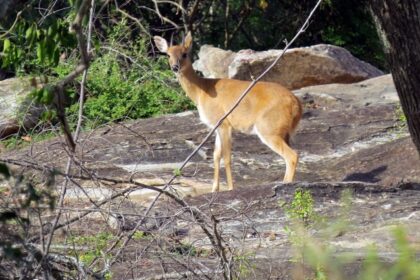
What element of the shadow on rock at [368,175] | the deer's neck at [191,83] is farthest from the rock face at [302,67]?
the shadow on rock at [368,175]

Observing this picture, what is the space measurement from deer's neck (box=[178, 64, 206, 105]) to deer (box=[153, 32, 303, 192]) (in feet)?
0.16

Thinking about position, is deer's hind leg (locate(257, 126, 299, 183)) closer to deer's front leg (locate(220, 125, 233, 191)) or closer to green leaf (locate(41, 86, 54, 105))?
deer's front leg (locate(220, 125, 233, 191))

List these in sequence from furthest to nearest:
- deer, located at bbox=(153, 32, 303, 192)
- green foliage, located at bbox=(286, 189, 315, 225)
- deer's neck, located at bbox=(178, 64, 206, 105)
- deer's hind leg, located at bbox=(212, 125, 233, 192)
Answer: deer's neck, located at bbox=(178, 64, 206, 105) < deer, located at bbox=(153, 32, 303, 192) < deer's hind leg, located at bbox=(212, 125, 233, 192) < green foliage, located at bbox=(286, 189, 315, 225)

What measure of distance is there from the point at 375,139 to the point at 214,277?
8.05m

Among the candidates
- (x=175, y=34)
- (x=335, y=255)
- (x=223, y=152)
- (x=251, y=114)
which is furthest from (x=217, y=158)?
(x=175, y=34)

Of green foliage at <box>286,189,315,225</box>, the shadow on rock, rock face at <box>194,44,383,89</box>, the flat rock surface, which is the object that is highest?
green foliage at <box>286,189,315,225</box>

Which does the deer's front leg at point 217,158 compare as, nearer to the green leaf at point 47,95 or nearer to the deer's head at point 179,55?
the deer's head at point 179,55

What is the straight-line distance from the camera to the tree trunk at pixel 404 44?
5172 mm

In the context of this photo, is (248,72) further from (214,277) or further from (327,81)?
(214,277)

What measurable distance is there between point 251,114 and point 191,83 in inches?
49.6

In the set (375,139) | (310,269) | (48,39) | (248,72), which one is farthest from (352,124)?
(48,39)

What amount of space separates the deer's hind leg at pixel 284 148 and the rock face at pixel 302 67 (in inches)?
158

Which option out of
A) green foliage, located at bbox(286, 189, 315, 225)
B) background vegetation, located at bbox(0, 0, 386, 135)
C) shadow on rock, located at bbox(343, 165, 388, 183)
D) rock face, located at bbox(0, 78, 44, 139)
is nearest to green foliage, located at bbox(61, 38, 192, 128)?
background vegetation, located at bbox(0, 0, 386, 135)

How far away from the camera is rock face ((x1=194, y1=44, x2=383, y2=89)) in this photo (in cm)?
1752
